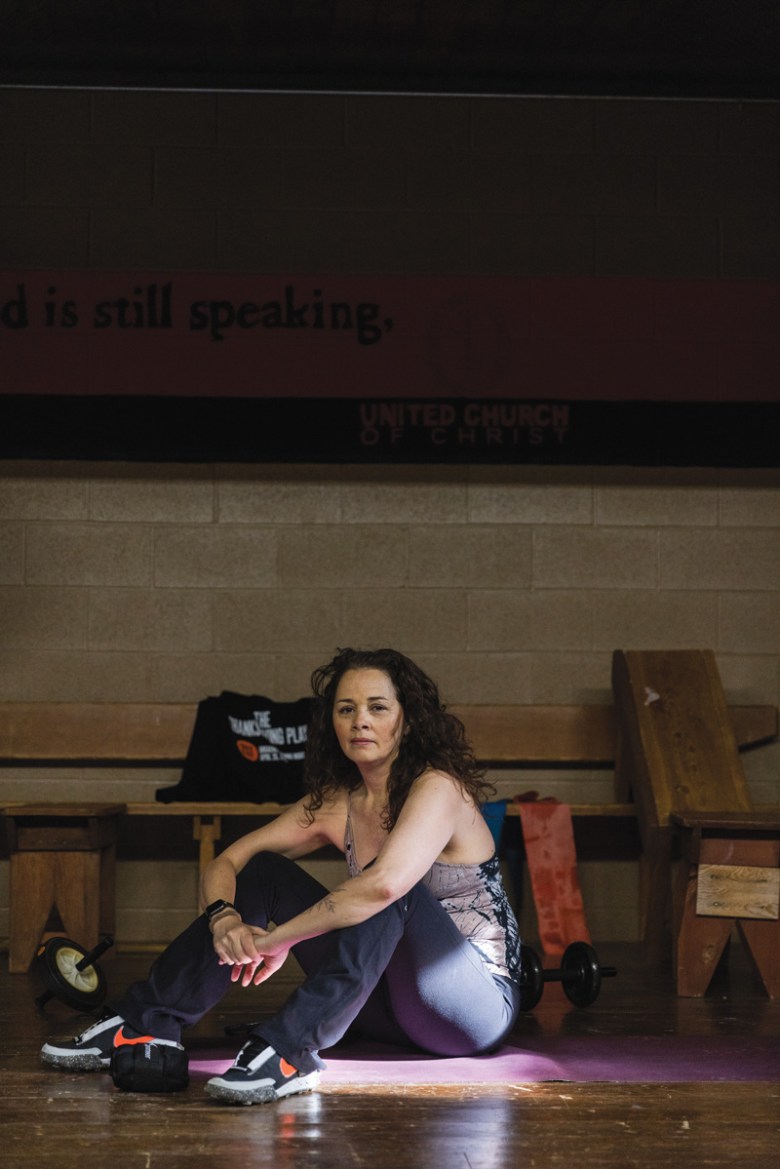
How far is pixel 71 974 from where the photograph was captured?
3.40 m

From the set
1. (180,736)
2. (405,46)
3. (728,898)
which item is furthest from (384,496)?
(728,898)

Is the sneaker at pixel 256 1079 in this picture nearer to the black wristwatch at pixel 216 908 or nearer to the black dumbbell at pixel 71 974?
the black wristwatch at pixel 216 908

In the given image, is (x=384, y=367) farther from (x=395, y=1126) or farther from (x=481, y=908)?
(x=395, y=1126)

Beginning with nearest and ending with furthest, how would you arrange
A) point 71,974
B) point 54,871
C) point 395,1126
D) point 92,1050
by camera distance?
point 395,1126, point 92,1050, point 71,974, point 54,871

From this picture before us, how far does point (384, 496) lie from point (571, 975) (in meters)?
2.07

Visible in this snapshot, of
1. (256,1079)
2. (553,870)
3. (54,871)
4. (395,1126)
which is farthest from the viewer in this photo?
(553,870)

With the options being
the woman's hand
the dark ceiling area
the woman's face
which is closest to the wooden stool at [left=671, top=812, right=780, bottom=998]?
the woman's face

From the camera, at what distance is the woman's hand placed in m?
2.63

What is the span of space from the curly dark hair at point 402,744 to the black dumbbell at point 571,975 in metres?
0.67

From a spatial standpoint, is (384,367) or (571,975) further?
(384,367)

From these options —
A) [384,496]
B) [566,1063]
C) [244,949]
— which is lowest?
[566,1063]

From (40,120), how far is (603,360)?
7.35 ft

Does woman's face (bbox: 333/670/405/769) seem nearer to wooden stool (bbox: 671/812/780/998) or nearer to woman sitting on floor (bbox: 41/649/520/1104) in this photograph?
woman sitting on floor (bbox: 41/649/520/1104)

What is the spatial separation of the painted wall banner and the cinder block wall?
4.3 inches
